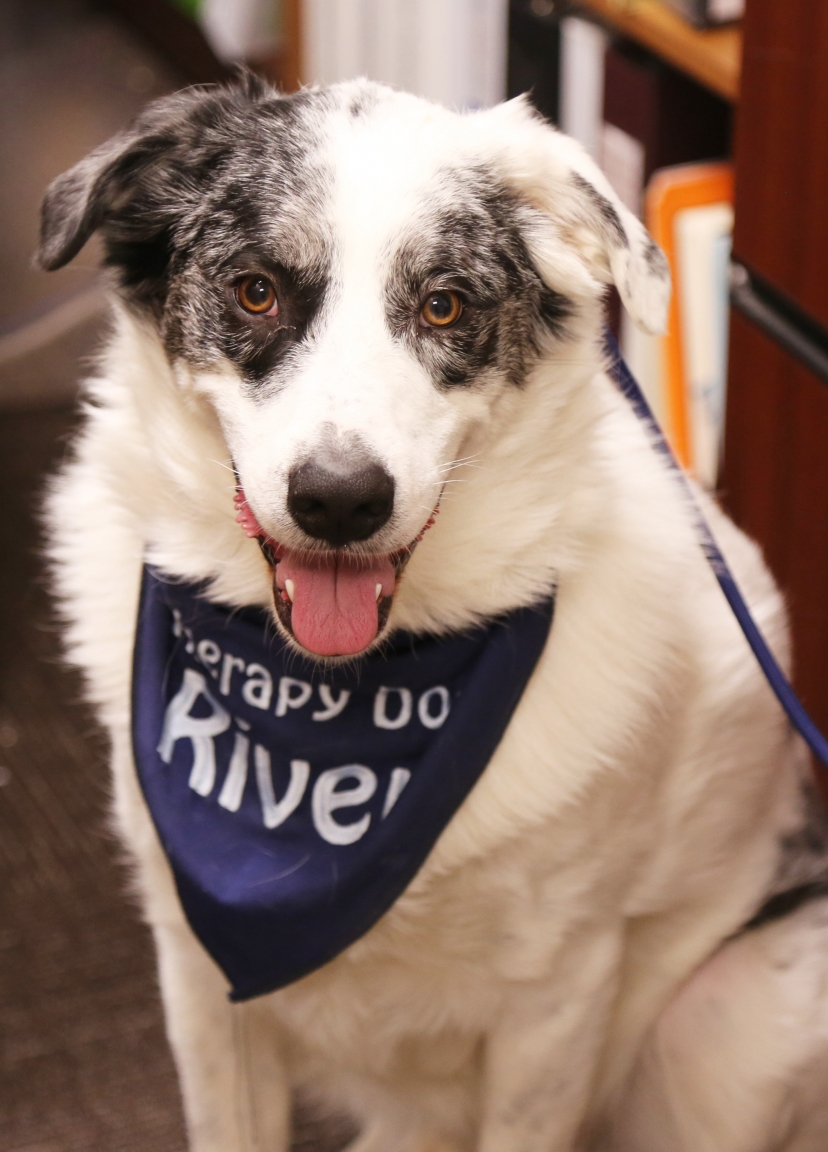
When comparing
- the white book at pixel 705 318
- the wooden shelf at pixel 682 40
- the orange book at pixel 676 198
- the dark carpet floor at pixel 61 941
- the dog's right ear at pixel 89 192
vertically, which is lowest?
the dark carpet floor at pixel 61 941

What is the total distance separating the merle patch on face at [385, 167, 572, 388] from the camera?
128cm

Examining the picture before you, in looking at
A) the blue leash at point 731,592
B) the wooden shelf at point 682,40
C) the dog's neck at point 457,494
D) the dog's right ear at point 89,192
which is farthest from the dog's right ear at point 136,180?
the wooden shelf at point 682,40

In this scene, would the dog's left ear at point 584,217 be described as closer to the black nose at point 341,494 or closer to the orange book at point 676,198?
the black nose at point 341,494

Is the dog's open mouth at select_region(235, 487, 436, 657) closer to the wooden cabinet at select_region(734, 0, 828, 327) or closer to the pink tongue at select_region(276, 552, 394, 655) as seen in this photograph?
the pink tongue at select_region(276, 552, 394, 655)

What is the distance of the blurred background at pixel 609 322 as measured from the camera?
191cm

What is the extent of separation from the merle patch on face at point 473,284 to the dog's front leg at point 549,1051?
0.65 m

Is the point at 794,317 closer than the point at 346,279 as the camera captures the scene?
No

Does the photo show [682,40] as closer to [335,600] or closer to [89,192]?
[89,192]

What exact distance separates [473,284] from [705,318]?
51.7 inches

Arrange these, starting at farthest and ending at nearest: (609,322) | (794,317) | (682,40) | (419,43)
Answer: (419,43) → (682,40) → (609,322) → (794,317)

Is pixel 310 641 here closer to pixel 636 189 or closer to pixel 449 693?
pixel 449 693

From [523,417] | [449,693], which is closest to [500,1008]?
[449,693]

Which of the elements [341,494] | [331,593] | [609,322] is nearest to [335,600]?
[331,593]

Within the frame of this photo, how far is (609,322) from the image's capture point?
6.97ft
